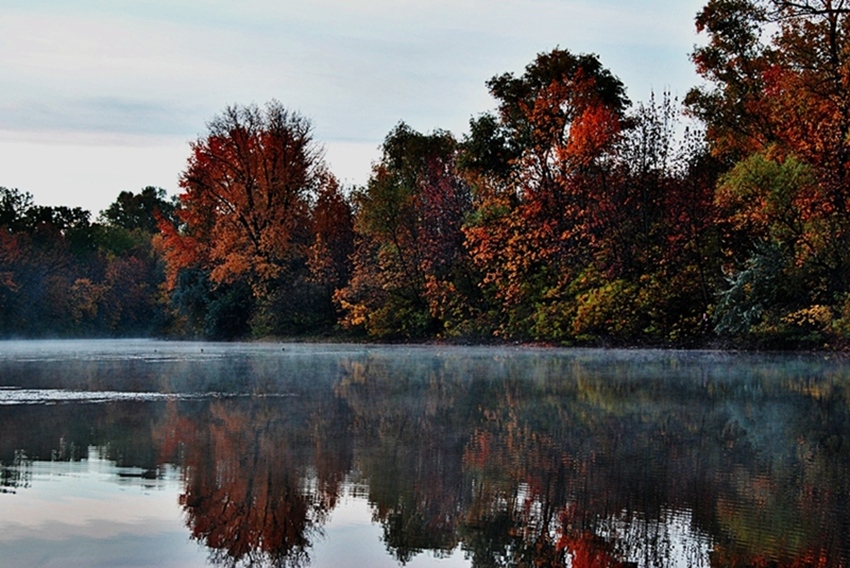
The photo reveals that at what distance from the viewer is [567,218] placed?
41438 mm

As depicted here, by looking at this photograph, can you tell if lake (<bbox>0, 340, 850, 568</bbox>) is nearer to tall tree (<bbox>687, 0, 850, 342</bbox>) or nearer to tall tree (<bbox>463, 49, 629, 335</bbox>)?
tall tree (<bbox>687, 0, 850, 342</bbox>)

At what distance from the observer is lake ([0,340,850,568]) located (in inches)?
234

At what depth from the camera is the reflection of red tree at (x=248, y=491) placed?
19.9ft

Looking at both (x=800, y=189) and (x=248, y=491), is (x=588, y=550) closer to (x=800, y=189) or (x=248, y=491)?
(x=248, y=491)

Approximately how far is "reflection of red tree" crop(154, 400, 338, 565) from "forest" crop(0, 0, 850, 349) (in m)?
21.2

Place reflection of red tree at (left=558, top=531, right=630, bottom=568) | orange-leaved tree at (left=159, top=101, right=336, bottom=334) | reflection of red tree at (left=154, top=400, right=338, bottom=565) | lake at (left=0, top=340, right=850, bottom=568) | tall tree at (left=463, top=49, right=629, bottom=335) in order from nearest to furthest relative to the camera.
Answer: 1. reflection of red tree at (left=558, top=531, right=630, bottom=568)
2. lake at (left=0, top=340, right=850, bottom=568)
3. reflection of red tree at (left=154, top=400, right=338, bottom=565)
4. tall tree at (left=463, top=49, right=629, bottom=335)
5. orange-leaved tree at (left=159, top=101, right=336, bottom=334)

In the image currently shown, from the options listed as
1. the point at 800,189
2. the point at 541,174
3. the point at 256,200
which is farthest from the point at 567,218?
the point at 256,200

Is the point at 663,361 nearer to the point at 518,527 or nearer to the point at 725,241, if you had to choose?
the point at 725,241

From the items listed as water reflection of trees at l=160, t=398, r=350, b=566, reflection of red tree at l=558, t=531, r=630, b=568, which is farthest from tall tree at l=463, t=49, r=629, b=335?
reflection of red tree at l=558, t=531, r=630, b=568

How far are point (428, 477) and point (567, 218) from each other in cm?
3376

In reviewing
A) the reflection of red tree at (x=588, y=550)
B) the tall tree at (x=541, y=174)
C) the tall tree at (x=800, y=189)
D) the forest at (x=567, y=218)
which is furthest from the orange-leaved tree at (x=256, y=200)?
the reflection of red tree at (x=588, y=550)

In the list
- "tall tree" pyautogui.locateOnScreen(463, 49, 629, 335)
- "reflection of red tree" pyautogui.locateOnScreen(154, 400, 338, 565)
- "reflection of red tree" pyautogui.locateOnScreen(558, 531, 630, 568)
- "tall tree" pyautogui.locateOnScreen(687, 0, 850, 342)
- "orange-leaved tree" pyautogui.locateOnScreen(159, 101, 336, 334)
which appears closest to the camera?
"reflection of red tree" pyautogui.locateOnScreen(558, 531, 630, 568)

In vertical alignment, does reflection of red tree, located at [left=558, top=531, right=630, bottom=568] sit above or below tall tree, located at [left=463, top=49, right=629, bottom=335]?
below

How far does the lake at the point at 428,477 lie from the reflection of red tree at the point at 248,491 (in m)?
0.03
